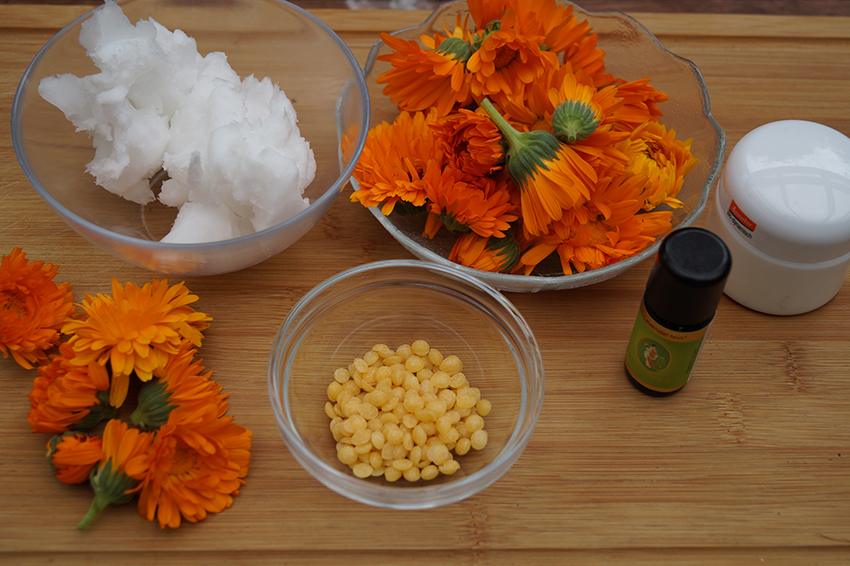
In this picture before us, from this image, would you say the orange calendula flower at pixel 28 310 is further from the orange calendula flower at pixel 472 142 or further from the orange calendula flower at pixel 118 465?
the orange calendula flower at pixel 472 142

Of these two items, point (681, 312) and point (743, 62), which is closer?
point (681, 312)

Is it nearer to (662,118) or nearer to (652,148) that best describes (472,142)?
(652,148)

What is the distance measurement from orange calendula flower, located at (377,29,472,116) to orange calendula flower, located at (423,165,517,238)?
0.10 metres

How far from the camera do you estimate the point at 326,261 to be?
78 cm

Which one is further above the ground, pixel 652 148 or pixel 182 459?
pixel 652 148

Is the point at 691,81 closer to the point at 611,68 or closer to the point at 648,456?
the point at 611,68

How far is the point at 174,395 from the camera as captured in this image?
607 mm

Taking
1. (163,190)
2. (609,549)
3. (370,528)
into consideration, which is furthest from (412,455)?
(163,190)

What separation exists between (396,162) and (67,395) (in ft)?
1.25

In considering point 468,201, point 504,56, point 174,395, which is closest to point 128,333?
point 174,395

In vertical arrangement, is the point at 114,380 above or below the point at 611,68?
below

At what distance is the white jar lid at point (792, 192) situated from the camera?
644 mm

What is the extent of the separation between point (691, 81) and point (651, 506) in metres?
0.50

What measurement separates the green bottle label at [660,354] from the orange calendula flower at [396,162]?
0.25 m
